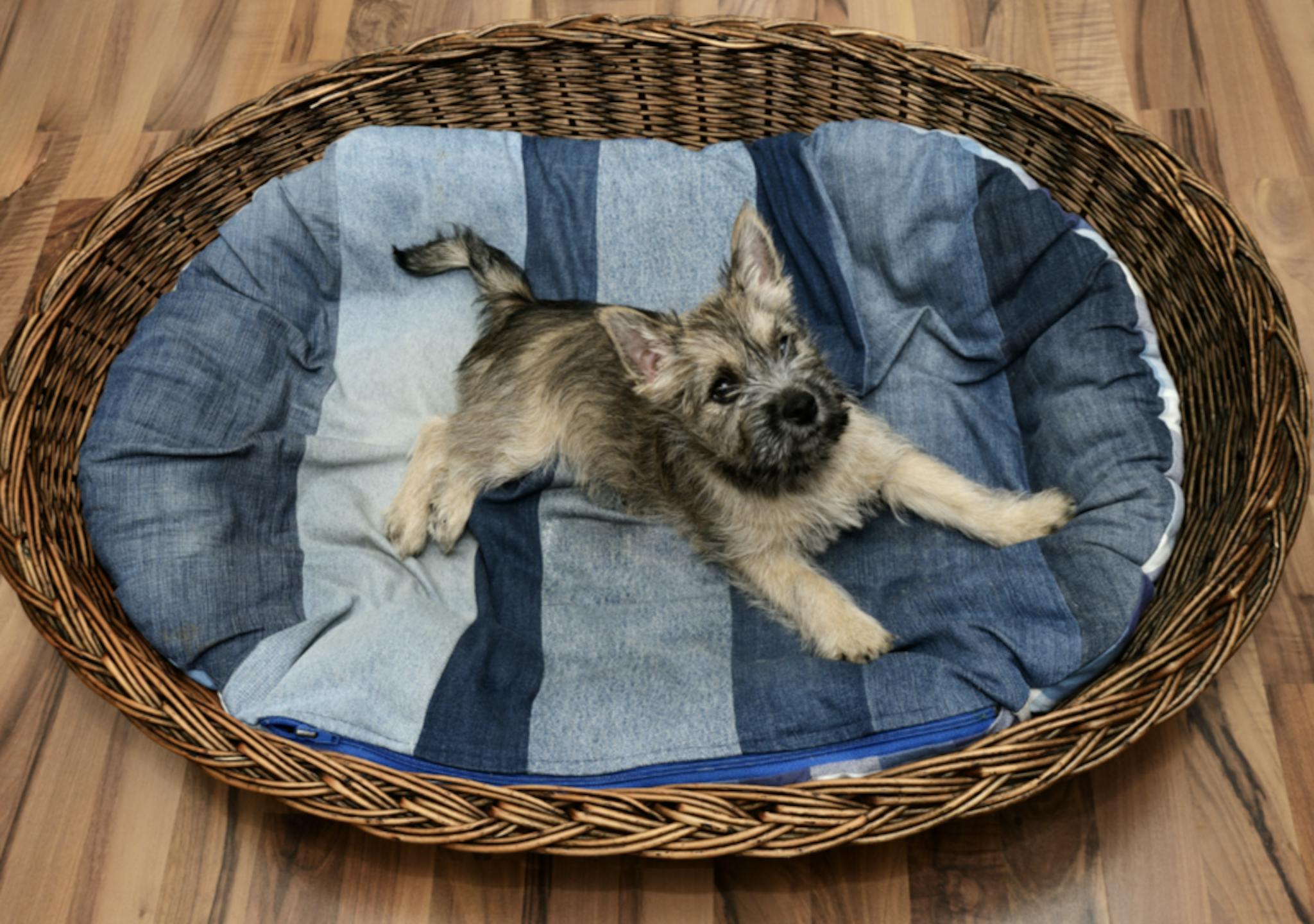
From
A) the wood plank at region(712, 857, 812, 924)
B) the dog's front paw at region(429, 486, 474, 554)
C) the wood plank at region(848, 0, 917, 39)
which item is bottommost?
the wood plank at region(712, 857, 812, 924)

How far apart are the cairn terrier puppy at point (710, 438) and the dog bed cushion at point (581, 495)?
0.34ft

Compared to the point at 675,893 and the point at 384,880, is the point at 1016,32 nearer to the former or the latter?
the point at 675,893

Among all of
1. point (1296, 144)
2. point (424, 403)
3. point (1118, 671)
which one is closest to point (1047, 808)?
point (1118, 671)

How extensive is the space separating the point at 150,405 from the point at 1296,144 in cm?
381

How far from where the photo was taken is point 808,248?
354cm

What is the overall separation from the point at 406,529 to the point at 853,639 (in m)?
1.31

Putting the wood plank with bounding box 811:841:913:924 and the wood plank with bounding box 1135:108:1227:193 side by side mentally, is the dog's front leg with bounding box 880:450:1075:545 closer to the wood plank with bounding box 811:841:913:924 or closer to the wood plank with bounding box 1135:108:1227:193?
the wood plank with bounding box 811:841:913:924

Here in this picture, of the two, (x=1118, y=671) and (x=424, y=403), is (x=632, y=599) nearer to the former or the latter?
(x=424, y=403)

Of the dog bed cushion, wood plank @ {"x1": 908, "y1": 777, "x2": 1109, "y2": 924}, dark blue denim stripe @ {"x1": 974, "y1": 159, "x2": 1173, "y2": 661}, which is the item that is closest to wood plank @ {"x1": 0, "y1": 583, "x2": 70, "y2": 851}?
the dog bed cushion

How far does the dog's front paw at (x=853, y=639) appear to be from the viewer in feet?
8.96

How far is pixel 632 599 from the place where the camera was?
3146 mm

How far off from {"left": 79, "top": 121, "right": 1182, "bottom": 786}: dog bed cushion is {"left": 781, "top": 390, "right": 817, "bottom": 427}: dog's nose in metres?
0.60

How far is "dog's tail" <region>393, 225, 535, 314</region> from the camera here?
341 centimetres

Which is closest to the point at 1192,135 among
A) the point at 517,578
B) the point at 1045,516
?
the point at 1045,516
